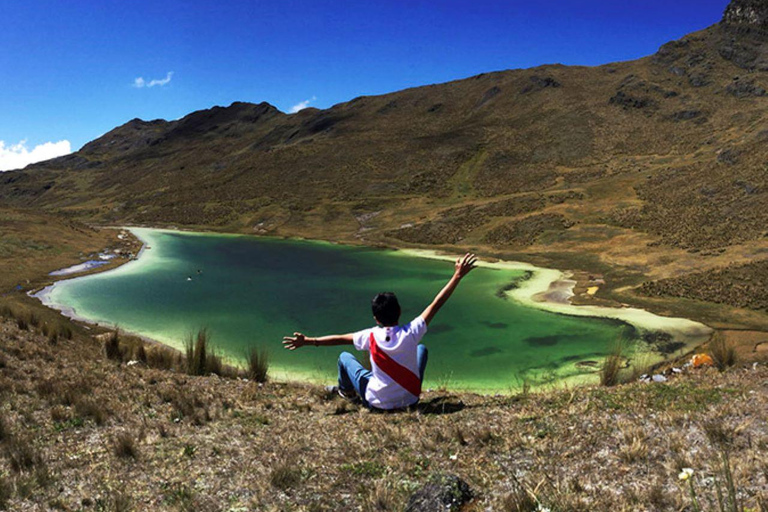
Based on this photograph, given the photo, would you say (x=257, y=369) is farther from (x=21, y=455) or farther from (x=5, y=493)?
(x=5, y=493)

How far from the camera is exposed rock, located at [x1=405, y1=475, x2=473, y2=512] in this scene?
3.71 meters

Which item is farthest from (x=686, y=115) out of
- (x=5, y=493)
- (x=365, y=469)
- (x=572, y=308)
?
(x=5, y=493)

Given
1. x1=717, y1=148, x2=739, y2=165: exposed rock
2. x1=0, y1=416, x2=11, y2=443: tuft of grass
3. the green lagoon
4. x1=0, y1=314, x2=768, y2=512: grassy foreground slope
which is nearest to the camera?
x1=0, y1=314, x2=768, y2=512: grassy foreground slope

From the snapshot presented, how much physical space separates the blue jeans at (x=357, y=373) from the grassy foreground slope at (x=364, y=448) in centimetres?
32

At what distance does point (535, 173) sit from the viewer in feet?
268

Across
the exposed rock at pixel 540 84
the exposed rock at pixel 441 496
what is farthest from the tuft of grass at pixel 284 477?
the exposed rock at pixel 540 84

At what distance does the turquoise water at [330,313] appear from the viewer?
16.9m

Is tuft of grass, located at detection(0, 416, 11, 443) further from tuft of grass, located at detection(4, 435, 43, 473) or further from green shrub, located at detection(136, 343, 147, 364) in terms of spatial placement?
green shrub, located at detection(136, 343, 147, 364)

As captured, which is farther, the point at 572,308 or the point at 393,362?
the point at 572,308

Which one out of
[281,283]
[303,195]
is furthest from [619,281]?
[303,195]

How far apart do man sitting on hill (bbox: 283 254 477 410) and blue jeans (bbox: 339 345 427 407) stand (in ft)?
0.06

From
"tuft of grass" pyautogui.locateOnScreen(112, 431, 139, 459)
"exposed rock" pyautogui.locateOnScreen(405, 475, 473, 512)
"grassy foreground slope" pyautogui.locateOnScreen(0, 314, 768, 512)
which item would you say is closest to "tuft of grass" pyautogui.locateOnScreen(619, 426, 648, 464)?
"grassy foreground slope" pyautogui.locateOnScreen(0, 314, 768, 512)

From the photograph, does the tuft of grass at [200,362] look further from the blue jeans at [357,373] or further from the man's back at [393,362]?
the man's back at [393,362]

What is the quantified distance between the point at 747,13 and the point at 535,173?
103 m
